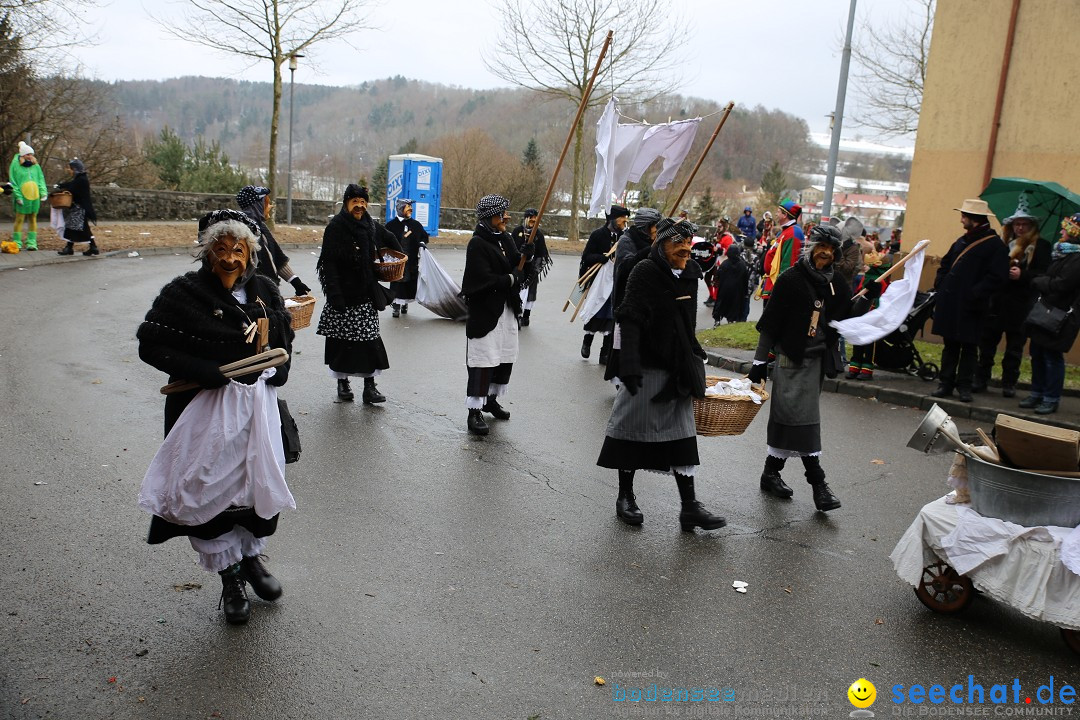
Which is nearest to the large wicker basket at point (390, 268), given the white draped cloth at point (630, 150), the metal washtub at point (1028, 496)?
the white draped cloth at point (630, 150)

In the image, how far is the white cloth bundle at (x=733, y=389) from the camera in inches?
235

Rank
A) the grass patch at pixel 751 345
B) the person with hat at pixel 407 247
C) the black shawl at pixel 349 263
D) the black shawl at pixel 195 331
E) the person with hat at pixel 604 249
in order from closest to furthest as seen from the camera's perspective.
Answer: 1. the black shawl at pixel 195 331
2. the black shawl at pixel 349 263
3. the person with hat at pixel 604 249
4. the grass patch at pixel 751 345
5. the person with hat at pixel 407 247

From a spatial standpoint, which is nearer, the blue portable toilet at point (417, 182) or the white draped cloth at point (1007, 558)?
the white draped cloth at point (1007, 558)

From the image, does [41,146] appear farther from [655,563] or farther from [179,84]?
[179,84]

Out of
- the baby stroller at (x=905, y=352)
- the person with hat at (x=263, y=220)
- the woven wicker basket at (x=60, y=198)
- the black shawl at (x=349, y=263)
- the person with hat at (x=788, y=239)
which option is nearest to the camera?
the person with hat at (x=263, y=220)

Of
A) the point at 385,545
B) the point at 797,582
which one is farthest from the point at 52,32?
the point at 797,582

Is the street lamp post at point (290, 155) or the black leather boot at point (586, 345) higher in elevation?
the street lamp post at point (290, 155)

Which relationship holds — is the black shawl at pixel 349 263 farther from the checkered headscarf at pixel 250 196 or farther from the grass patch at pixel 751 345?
the grass patch at pixel 751 345

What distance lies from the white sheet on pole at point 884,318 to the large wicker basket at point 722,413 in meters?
0.89

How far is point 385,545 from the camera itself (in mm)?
5285

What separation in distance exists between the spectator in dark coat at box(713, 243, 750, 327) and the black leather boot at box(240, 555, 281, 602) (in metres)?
11.8

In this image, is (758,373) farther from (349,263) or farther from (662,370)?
(349,263)

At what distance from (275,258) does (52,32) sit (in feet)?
55.7

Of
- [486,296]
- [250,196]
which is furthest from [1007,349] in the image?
[250,196]
